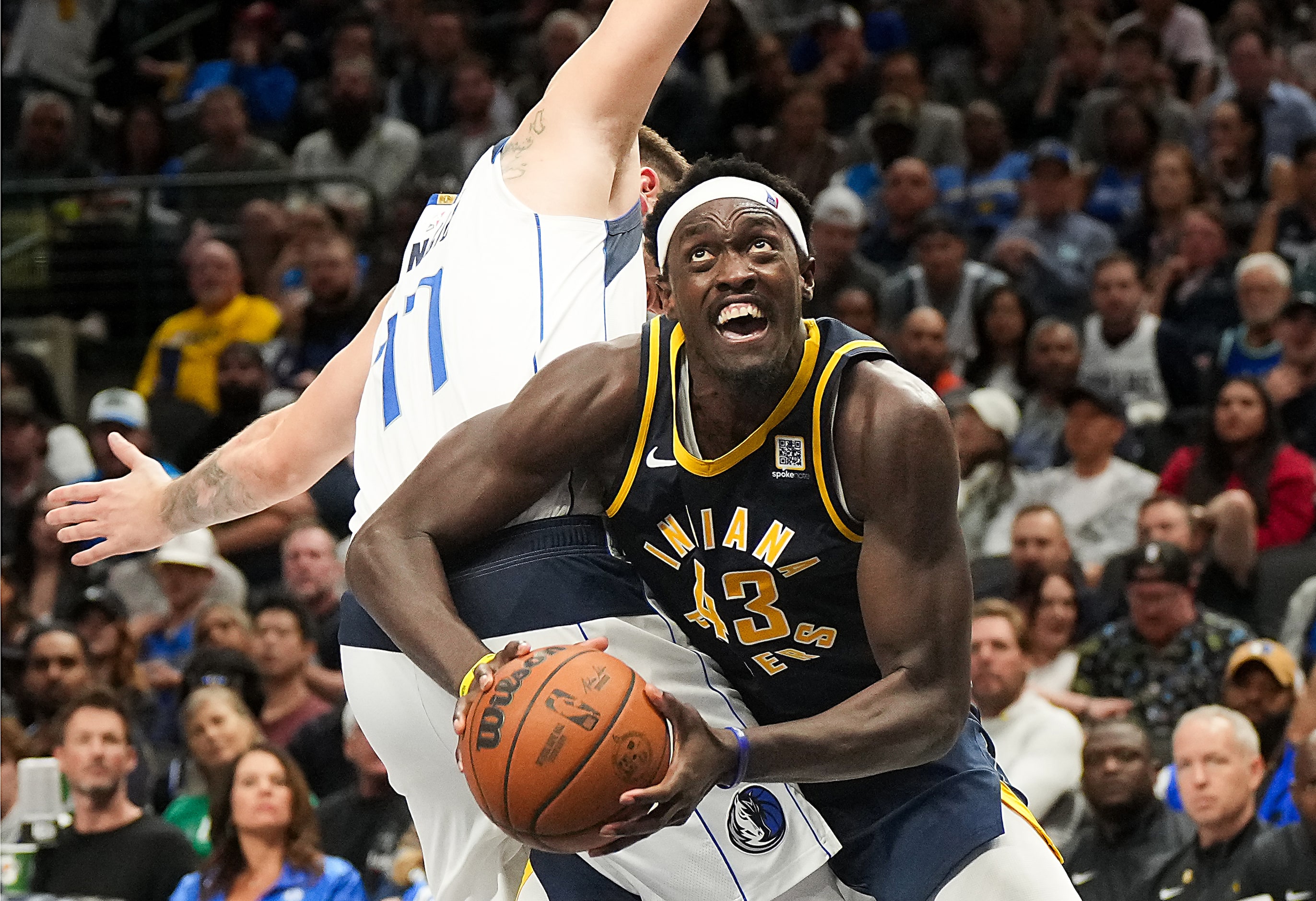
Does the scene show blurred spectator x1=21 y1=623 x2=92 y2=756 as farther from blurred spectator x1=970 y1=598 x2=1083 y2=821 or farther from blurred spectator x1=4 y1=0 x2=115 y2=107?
blurred spectator x1=4 y1=0 x2=115 y2=107

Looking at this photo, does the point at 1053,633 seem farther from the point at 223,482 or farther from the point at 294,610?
the point at 223,482

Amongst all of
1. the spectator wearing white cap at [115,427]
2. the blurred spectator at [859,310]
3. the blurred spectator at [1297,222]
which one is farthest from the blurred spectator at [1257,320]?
the spectator wearing white cap at [115,427]

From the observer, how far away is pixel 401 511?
309cm

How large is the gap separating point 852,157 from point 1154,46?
1.66m

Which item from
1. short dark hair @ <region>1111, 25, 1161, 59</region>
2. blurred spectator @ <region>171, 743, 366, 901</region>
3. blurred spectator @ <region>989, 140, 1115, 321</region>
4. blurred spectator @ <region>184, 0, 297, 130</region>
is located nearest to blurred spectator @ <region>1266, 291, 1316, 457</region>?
blurred spectator @ <region>989, 140, 1115, 321</region>

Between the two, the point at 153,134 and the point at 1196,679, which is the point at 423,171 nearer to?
the point at 153,134

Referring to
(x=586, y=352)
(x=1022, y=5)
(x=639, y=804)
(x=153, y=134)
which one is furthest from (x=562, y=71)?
(x=153, y=134)

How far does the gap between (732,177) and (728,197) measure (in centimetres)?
6

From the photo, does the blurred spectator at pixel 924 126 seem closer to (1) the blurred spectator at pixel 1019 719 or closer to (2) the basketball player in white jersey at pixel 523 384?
(1) the blurred spectator at pixel 1019 719

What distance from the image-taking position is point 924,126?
9.99 meters

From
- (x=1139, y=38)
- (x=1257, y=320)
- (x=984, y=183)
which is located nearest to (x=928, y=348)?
(x=1257, y=320)

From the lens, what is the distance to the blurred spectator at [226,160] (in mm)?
10578

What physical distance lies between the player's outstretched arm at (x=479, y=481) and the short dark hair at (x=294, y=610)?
13.5 ft

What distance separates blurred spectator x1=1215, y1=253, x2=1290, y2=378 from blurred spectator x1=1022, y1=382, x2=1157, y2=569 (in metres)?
0.60
